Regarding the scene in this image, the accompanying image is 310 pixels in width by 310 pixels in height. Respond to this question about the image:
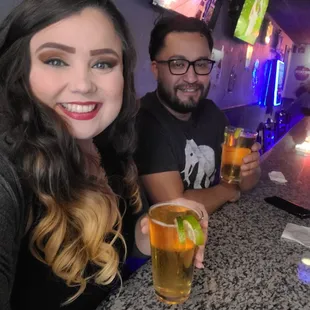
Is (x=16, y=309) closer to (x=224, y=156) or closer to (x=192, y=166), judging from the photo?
(x=224, y=156)

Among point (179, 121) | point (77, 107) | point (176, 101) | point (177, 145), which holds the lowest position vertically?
point (177, 145)

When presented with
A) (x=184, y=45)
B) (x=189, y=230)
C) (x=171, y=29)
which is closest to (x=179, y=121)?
(x=184, y=45)

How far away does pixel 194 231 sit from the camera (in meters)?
0.65

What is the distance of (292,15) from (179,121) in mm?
6043

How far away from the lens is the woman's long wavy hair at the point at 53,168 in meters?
0.79

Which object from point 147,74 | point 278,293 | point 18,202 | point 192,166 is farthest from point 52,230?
point 147,74

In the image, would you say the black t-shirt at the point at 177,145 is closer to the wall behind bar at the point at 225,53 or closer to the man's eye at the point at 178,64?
the man's eye at the point at 178,64

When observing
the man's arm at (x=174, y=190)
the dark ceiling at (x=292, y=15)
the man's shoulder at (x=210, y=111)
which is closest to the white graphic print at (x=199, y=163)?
the man's arm at (x=174, y=190)

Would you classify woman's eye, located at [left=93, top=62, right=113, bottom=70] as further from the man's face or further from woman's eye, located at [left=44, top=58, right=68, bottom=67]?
the man's face

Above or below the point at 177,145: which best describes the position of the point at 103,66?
above

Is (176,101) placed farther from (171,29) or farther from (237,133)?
(237,133)

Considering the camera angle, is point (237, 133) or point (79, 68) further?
point (237, 133)

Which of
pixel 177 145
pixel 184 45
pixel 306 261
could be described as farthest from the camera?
pixel 184 45

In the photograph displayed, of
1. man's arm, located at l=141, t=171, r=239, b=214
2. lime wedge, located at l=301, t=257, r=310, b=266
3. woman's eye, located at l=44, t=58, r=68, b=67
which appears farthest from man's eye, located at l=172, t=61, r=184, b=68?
lime wedge, located at l=301, t=257, r=310, b=266
